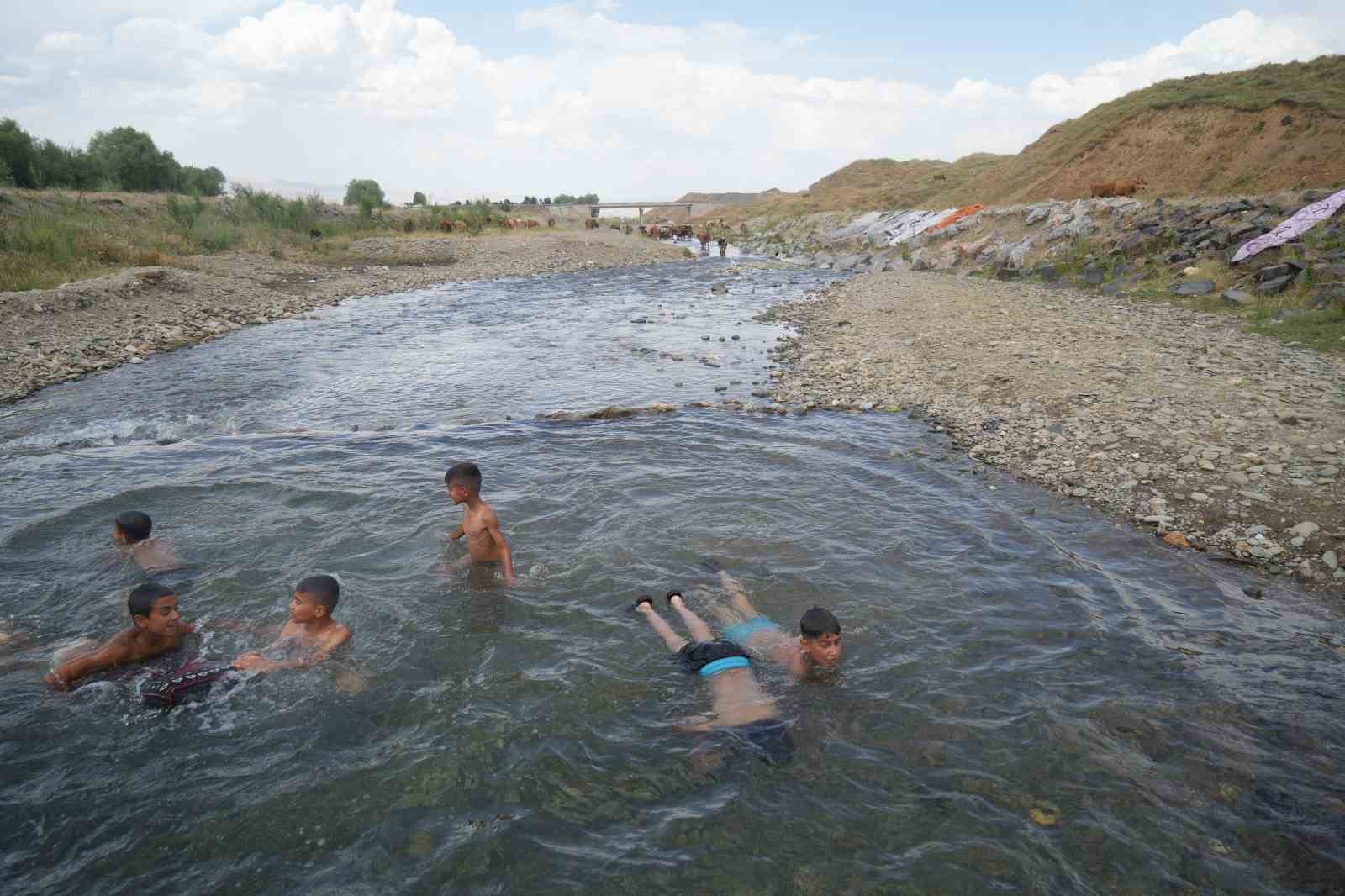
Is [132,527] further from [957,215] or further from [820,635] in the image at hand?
[957,215]

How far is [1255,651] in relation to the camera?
5.59 m

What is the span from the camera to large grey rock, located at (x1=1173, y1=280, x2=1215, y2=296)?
58.3 ft

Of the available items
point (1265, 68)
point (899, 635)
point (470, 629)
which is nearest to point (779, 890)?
point (899, 635)

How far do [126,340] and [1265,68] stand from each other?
56672mm

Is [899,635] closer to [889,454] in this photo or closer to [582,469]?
[889,454]

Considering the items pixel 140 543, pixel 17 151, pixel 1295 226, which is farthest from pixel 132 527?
pixel 17 151

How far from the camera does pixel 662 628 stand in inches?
245

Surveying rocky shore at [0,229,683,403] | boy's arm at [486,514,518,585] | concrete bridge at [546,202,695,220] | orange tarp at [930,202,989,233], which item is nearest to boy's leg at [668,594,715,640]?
boy's arm at [486,514,518,585]

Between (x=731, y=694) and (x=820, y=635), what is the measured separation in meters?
0.82

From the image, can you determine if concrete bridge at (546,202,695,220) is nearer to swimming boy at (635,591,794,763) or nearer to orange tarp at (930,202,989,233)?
orange tarp at (930,202,989,233)

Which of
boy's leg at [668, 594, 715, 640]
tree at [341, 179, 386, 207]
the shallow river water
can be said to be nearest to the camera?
the shallow river water

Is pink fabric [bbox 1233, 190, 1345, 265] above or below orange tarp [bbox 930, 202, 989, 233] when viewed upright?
below

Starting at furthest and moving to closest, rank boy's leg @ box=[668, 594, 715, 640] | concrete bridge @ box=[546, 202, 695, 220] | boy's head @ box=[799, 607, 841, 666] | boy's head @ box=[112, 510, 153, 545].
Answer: concrete bridge @ box=[546, 202, 695, 220] → boy's head @ box=[112, 510, 153, 545] → boy's leg @ box=[668, 594, 715, 640] → boy's head @ box=[799, 607, 841, 666]

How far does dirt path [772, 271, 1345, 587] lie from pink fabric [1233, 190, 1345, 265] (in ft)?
9.74
